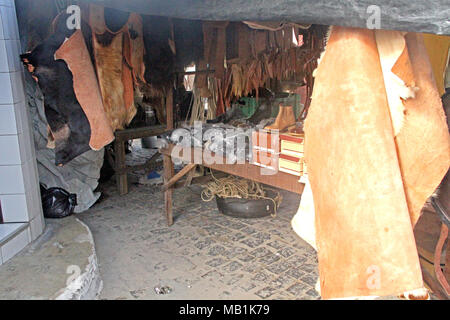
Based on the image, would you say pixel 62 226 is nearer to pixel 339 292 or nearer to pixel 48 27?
pixel 48 27

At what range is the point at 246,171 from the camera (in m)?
3.41

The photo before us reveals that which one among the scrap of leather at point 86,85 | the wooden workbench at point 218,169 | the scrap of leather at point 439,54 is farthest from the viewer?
the wooden workbench at point 218,169

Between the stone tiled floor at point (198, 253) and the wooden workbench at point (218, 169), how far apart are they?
50 cm

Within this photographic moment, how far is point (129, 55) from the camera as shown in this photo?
2.75 metres

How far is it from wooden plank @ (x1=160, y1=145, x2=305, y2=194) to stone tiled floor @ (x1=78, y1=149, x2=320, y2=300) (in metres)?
0.98

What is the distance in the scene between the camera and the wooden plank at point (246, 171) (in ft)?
9.71

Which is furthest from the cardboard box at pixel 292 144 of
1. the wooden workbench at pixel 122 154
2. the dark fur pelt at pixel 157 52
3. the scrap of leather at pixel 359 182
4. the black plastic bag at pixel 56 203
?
the wooden workbench at pixel 122 154

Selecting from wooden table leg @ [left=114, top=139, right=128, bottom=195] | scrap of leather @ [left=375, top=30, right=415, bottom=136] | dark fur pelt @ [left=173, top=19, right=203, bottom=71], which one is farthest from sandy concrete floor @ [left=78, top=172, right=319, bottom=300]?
scrap of leather @ [left=375, top=30, right=415, bottom=136]

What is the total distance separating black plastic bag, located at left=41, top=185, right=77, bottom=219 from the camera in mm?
4441

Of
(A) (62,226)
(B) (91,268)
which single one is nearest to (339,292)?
(B) (91,268)

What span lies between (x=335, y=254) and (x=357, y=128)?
0.40 meters

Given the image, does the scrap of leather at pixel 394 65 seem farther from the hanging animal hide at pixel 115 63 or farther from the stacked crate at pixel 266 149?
the hanging animal hide at pixel 115 63

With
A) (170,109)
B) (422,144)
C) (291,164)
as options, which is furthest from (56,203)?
(422,144)

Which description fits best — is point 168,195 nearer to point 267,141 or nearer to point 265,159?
point 265,159
